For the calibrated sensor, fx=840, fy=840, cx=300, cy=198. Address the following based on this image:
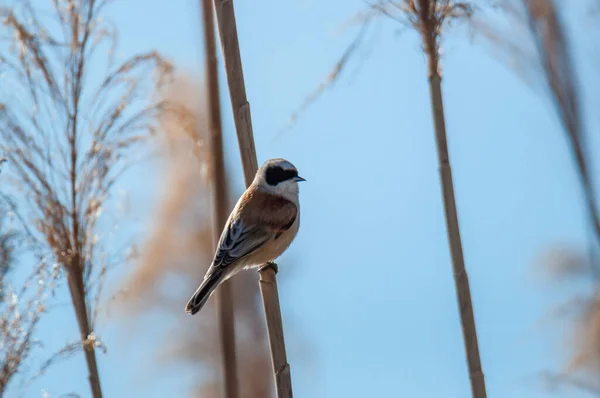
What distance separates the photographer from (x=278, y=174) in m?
3.94

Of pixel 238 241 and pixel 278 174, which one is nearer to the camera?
pixel 238 241

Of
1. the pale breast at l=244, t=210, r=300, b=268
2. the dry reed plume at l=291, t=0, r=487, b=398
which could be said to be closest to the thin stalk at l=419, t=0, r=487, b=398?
the dry reed plume at l=291, t=0, r=487, b=398

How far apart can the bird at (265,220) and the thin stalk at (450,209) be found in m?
1.13

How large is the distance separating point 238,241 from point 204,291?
467 mm

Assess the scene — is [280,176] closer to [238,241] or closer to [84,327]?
[238,241]

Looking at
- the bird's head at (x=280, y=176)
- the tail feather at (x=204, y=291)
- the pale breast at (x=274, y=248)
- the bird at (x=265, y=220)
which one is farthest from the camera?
the bird's head at (x=280, y=176)

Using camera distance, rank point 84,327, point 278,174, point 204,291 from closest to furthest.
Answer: point 84,327
point 204,291
point 278,174

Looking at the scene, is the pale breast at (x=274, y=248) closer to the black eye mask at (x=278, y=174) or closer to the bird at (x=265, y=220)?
the bird at (x=265, y=220)

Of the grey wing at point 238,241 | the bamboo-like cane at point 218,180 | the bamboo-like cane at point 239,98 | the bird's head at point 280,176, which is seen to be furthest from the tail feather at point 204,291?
the bird's head at point 280,176

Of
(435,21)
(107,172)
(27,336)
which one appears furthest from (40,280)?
(435,21)

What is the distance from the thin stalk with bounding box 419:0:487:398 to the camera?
2.31 meters

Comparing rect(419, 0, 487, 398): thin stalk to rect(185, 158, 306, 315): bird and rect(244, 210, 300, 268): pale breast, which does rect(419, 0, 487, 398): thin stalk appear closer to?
rect(185, 158, 306, 315): bird

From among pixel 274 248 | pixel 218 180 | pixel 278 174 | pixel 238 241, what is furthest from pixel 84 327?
pixel 278 174

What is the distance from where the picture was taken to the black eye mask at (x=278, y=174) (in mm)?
3916
